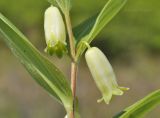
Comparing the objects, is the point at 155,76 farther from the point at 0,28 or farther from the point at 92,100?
the point at 0,28

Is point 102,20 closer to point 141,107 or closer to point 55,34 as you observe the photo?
point 55,34

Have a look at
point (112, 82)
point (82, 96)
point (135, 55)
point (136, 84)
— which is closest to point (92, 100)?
point (82, 96)

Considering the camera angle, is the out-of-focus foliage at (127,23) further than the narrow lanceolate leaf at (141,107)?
Yes

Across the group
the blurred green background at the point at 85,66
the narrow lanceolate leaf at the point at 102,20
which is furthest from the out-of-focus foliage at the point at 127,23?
the narrow lanceolate leaf at the point at 102,20

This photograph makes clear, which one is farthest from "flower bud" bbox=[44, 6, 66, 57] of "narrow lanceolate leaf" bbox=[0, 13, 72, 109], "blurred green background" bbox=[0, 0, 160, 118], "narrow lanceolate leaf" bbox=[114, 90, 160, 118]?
"blurred green background" bbox=[0, 0, 160, 118]

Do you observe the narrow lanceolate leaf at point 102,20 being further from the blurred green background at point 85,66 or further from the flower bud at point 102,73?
the blurred green background at point 85,66

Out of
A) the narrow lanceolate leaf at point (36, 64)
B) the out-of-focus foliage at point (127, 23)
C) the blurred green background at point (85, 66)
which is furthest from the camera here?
the out-of-focus foliage at point (127, 23)
